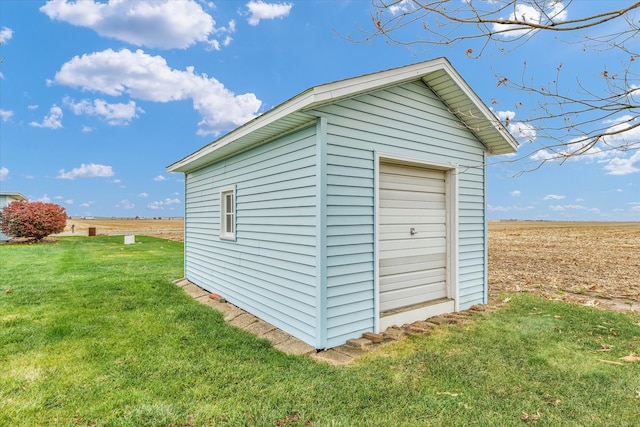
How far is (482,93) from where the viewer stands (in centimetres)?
545

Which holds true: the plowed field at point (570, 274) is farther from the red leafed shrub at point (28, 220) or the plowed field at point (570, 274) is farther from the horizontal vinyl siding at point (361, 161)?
the red leafed shrub at point (28, 220)

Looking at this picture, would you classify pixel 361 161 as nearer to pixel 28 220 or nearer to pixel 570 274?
pixel 570 274

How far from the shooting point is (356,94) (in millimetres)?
4164

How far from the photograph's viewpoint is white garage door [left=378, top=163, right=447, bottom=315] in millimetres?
4863

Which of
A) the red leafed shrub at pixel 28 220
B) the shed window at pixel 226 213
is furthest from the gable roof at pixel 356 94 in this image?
the red leafed shrub at pixel 28 220

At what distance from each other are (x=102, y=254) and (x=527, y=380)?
14.5 metres

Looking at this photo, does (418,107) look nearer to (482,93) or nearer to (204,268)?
(482,93)

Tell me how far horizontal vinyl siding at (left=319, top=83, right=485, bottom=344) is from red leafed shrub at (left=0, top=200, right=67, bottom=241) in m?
20.4

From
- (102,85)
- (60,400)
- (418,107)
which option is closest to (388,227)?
(418,107)

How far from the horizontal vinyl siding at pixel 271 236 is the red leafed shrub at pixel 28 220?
16389mm

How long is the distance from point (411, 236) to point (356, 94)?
238 cm

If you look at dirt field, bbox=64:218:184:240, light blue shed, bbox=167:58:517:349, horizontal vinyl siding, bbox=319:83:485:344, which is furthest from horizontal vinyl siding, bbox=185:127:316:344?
dirt field, bbox=64:218:184:240

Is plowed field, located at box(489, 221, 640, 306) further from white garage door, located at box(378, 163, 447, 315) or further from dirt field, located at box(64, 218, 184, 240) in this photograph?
dirt field, located at box(64, 218, 184, 240)

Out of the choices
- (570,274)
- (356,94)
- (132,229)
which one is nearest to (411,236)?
(356,94)
